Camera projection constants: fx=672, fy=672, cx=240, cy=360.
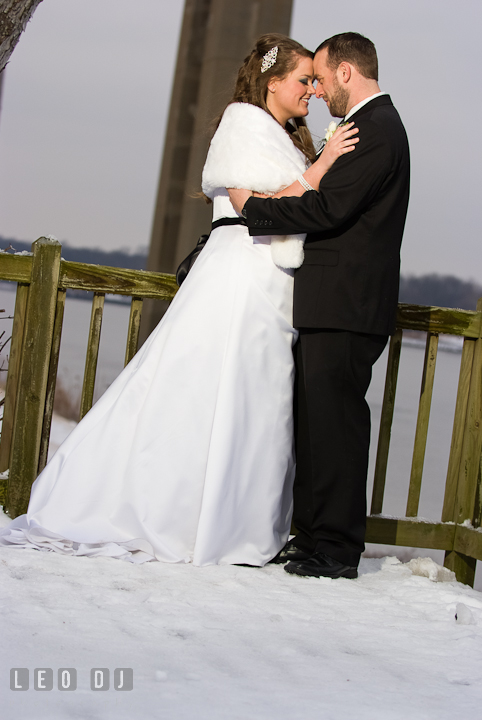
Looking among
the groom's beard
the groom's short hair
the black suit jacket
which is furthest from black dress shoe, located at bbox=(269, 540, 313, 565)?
the groom's short hair

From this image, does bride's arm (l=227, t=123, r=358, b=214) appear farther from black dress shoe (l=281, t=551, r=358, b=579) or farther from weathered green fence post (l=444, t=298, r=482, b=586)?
black dress shoe (l=281, t=551, r=358, b=579)

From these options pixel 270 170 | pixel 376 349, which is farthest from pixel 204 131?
pixel 376 349

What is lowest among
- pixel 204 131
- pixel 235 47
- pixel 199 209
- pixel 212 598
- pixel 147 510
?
pixel 212 598

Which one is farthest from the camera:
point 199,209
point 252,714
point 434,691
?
point 199,209

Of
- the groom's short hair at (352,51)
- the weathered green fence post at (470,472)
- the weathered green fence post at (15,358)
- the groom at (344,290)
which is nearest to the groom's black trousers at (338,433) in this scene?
the groom at (344,290)

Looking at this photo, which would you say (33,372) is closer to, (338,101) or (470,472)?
(338,101)

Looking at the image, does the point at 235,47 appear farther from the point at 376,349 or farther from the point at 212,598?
the point at 212,598

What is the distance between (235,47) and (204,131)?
6642 mm

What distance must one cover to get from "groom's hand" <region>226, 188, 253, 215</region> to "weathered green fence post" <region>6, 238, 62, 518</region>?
34.7 inches

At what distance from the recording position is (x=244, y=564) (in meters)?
2.51

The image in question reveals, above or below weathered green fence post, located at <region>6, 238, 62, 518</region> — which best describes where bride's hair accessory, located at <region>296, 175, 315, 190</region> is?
above

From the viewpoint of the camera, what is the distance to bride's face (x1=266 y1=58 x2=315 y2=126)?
2645mm

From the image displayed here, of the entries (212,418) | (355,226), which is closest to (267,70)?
(355,226)
